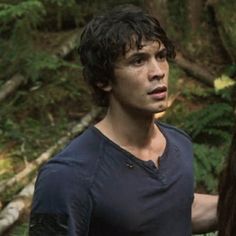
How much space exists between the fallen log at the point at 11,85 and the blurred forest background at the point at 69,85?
13mm

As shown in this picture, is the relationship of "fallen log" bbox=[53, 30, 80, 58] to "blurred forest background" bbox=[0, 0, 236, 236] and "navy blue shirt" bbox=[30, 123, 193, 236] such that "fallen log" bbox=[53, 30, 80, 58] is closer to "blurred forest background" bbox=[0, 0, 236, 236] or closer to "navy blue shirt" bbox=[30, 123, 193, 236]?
"blurred forest background" bbox=[0, 0, 236, 236]

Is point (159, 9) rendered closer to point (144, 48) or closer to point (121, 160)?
point (144, 48)

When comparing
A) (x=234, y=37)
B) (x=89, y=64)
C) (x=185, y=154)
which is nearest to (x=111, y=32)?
(x=89, y=64)

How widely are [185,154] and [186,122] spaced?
464 cm

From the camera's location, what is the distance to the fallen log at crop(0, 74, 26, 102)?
7.63 meters

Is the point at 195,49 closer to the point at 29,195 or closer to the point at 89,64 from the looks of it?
the point at 29,195

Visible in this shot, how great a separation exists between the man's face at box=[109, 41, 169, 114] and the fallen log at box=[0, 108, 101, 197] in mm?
3731

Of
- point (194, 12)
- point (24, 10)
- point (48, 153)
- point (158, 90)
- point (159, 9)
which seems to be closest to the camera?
point (158, 90)

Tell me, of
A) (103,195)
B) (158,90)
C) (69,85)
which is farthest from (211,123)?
(103,195)

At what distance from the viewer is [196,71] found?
27.8 ft

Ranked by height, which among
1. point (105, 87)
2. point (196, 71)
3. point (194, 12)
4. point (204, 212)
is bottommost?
point (196, 71)

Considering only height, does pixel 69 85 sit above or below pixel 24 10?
below

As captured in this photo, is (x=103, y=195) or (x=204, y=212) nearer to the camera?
(x=103, y=195)

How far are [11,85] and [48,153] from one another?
4.89ft
